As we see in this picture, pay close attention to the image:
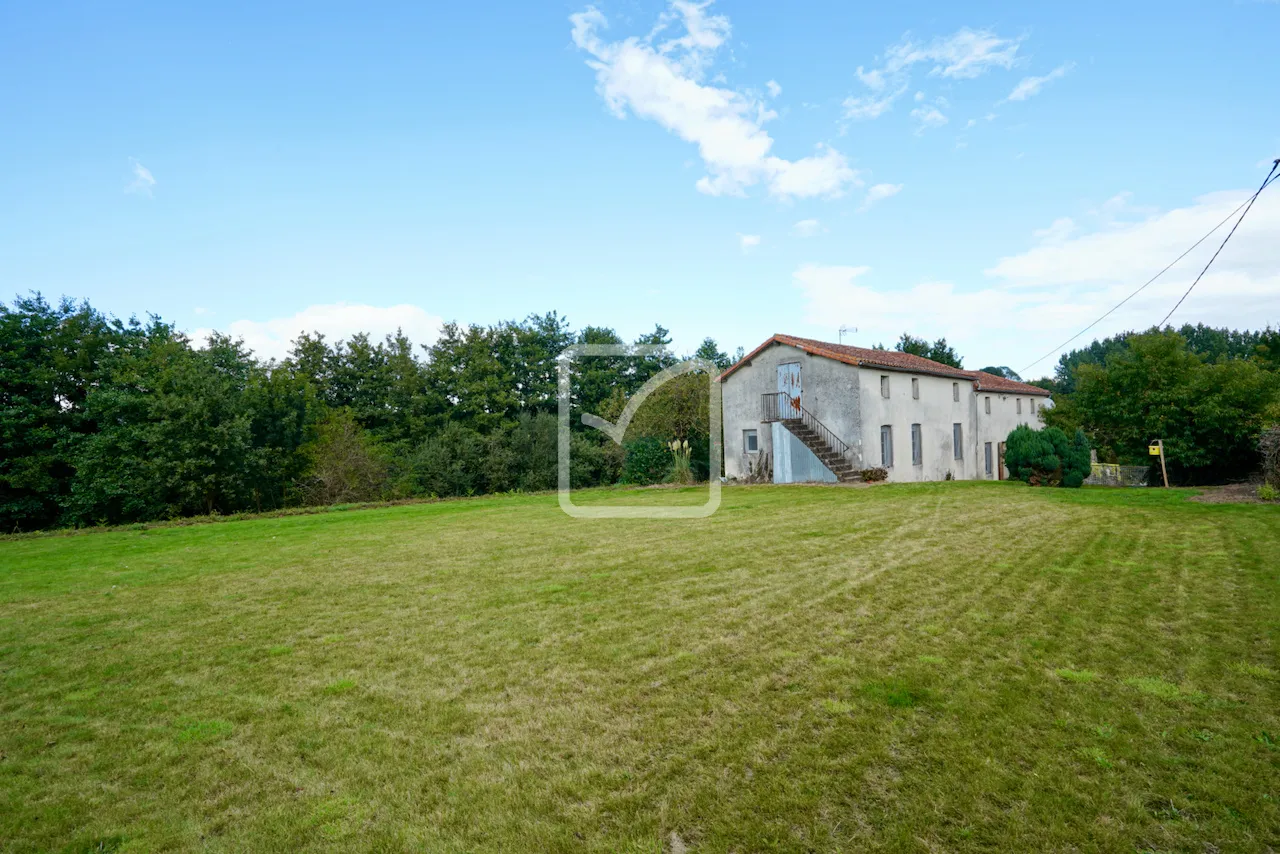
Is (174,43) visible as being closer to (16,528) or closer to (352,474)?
(352,474)

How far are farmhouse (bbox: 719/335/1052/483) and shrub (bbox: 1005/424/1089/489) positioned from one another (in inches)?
167

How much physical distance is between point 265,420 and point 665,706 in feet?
93.1

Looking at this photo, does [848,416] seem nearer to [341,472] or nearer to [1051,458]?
[1051,458]

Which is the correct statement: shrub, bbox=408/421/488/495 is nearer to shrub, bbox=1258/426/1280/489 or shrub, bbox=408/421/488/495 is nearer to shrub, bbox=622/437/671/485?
shrub, bbox=622/437/671/485

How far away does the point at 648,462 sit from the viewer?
28062mm

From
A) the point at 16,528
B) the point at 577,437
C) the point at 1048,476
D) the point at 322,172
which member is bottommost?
the point at 16,528

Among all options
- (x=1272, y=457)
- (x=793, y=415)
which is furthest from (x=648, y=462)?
(x=1272, y=457)

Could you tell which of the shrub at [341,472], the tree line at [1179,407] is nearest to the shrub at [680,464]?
the shrub at [341,472]

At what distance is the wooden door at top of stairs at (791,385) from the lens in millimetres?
24953

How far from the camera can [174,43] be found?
45.5 feet

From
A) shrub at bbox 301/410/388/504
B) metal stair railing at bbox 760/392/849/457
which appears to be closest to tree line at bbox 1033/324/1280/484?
metal stair railing at bbox 760/392/849/457

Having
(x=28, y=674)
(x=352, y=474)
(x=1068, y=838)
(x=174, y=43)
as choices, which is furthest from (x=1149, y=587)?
(x=352, y=474)

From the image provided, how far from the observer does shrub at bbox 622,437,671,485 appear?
91.9 feet

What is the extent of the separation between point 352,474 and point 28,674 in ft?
74.2
